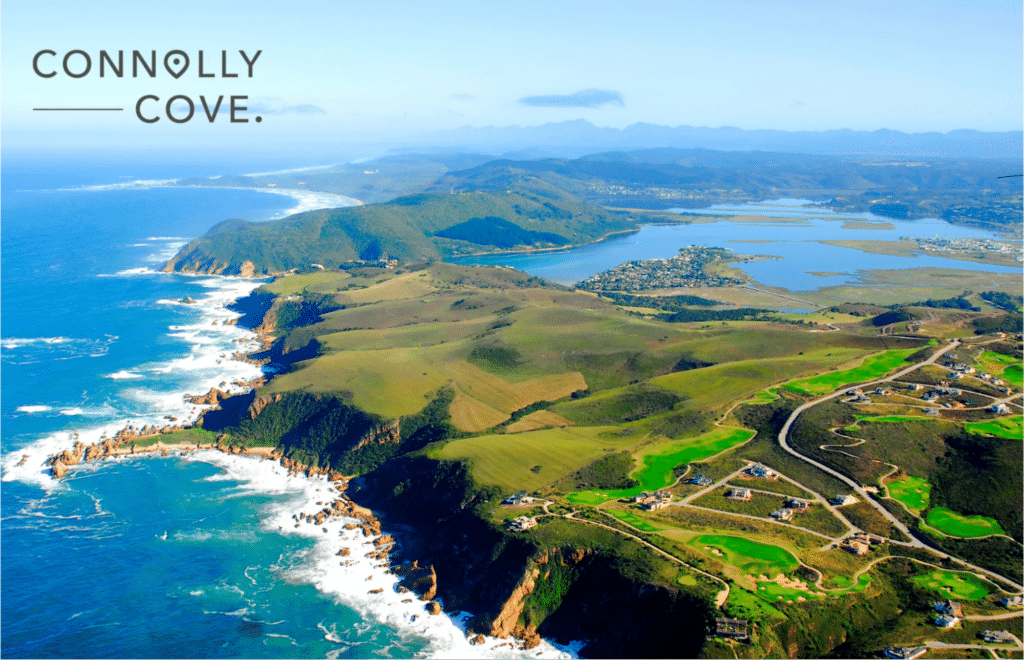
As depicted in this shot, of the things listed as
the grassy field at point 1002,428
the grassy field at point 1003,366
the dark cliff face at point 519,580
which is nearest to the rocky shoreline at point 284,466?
the dark cliff face at point 519,580

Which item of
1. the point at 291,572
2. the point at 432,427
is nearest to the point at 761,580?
the point at 291,572

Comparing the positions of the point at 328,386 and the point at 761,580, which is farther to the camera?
the point at 328,386

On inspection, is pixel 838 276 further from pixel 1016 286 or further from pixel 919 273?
pixel 1016 286

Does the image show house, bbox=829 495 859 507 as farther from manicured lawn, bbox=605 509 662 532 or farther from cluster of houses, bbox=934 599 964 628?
manicured lawn, bbox=605 509 662 532

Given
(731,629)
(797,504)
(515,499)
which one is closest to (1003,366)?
(797,504)

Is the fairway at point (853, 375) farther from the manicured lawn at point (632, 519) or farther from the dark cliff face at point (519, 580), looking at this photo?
the dark cliff face at point (519, 580)

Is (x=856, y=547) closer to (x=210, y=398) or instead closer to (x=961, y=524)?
(x=961, y=524)
